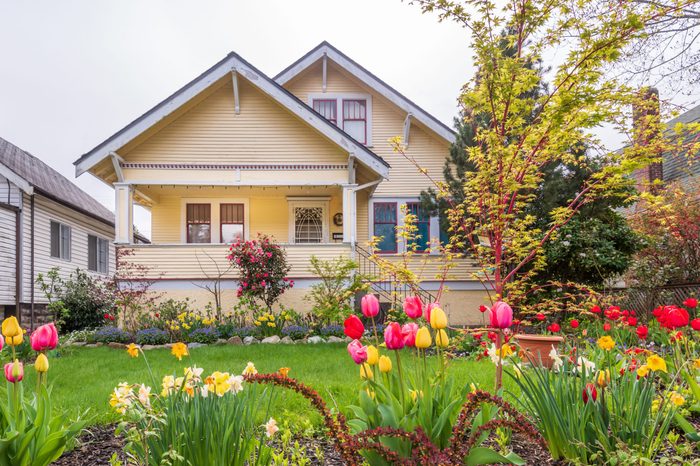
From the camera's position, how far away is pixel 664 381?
3902 mm

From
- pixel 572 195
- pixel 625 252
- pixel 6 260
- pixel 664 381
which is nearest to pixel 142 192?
pixel 6 260

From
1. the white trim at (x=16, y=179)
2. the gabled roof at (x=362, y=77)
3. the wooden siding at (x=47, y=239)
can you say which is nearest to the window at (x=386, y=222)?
Result: the gabled roof at (x=362, y=77)

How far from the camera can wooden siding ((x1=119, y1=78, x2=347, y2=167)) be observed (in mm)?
12914

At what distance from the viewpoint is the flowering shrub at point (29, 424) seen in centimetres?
217

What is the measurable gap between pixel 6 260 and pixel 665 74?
651 inches

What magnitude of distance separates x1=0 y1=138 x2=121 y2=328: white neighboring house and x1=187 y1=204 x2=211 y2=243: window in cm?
468

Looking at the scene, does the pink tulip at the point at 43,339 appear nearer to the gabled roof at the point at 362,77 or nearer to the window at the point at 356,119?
the gabled roof at the point at 362,77

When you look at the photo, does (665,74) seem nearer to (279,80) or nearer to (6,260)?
(279,80)

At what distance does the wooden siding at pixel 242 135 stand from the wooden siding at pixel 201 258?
2.26 meters

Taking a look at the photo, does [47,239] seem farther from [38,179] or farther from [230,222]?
[230,222]

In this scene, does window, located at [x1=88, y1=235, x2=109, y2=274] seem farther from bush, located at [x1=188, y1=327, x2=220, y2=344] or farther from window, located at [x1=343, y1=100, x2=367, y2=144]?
bush, located at [x1=188, y1=327, x2=220, y2=344]

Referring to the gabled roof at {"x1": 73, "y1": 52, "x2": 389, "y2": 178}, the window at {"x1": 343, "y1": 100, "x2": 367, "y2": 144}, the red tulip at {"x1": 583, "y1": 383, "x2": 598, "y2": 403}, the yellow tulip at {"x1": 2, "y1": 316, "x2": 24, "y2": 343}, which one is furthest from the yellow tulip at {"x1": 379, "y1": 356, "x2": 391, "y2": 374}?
the window at {"x1": 343, "y1": 100, "x2": 367, "y2": 144}

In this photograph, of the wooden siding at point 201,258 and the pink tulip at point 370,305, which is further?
the wooden siding at point 201,258

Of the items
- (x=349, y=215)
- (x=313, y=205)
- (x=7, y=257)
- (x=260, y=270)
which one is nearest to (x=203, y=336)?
(x=260, y=270)
